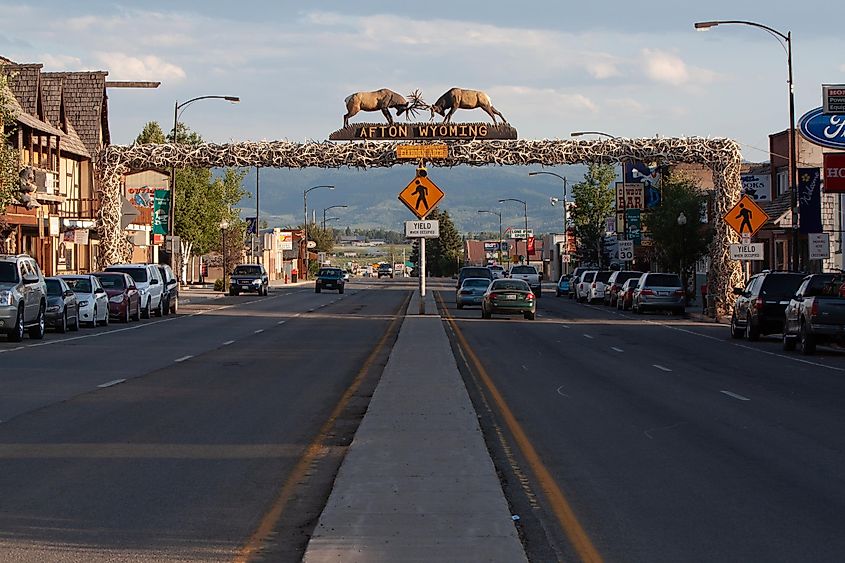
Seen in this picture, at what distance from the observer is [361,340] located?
103ft

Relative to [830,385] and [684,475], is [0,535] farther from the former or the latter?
[830,385]

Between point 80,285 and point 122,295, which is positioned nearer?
point 80,285

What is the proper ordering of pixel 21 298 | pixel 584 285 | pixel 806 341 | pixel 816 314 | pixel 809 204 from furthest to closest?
1. pixel 584 285
2. pixel 809 204
3. pixel 21 298
4. pixel 806 341
5. pixel 816 314

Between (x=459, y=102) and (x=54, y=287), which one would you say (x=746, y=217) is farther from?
(x=54, y=287)

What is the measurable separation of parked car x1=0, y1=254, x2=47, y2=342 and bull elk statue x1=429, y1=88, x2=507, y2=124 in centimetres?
1945

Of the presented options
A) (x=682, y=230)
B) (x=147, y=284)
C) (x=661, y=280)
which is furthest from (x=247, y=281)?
(x=661, y=280)

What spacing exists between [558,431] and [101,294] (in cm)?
2589

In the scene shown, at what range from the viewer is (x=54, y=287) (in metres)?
33.7

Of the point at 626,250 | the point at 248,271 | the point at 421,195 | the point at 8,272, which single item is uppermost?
the point at 421,195

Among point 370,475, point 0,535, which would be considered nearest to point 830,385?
point 370,475

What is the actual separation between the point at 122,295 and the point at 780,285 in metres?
20.2


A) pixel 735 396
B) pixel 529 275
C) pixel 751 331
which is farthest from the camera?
pixel 529 275

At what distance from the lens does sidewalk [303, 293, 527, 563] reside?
7809 mm

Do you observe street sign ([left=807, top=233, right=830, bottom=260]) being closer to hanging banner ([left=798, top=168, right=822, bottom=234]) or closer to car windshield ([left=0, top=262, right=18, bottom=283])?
hanging banner ([left=798, top=168, right=822, bottom=234])
